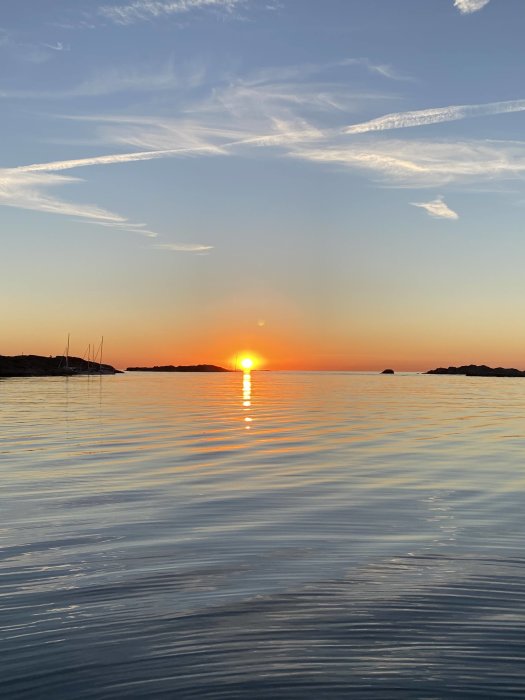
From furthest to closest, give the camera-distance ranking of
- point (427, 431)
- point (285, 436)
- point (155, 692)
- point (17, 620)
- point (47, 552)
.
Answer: point (427, 431) < point (285, 436) < point (47, 552) < point (17, 620) < point (155, 692)

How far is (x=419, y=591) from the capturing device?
10.2 metres

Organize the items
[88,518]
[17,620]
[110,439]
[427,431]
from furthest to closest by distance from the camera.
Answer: [427,431] → [110,439] → [88,518] → [17,620]

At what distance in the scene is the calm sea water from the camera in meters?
7.24

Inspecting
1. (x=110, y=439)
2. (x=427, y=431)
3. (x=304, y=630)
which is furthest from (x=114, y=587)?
(x=427, y=431)

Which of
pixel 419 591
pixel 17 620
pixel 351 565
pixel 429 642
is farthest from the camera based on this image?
pixel 351 565

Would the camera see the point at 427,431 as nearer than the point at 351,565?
No

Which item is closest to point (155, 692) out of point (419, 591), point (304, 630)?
point (304, 630)

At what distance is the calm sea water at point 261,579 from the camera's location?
285 inches

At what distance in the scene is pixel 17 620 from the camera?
8812 mm

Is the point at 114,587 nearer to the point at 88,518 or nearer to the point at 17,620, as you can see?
the point at 17,620

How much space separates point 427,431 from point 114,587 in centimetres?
3324

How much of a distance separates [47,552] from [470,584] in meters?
7.61

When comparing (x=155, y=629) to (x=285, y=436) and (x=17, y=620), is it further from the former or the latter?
(x=285, y=436)

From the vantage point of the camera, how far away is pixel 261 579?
1088cm
